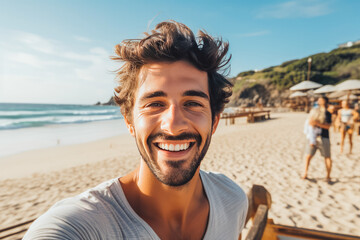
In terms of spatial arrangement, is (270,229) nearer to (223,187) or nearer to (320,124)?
(223,187)

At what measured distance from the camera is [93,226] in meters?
0.96

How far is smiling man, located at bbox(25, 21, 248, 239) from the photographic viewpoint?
3.99 ft

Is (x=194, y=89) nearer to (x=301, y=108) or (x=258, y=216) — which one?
(x=258, y=216)

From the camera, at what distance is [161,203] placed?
1265 mm

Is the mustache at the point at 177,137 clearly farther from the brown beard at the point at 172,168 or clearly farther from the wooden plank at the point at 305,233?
the wooden plank at the point at 305,233

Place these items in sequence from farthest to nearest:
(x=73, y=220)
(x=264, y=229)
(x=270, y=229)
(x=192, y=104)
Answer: (x=270, y=229)
(x=264, y=229)
(x=192, y=104)
(x=73, y=220)

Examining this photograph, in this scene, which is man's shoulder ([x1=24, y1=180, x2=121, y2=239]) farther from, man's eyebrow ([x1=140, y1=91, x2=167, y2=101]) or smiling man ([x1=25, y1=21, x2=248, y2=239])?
man's eyebrow ([x1=140, y1=91, x2=167, y2=101])

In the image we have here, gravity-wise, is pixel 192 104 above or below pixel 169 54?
below

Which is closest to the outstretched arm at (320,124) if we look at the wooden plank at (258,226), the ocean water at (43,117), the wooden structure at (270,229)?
the wooden structure at (270,229)

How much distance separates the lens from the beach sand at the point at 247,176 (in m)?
4.13

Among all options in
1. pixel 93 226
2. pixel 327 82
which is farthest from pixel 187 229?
pixel 327 82

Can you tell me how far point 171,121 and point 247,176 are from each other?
5.65 meters

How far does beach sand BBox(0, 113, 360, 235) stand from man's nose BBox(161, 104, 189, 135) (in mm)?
3666

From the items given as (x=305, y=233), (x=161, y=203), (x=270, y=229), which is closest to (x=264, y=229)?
(x=270, y=229)
